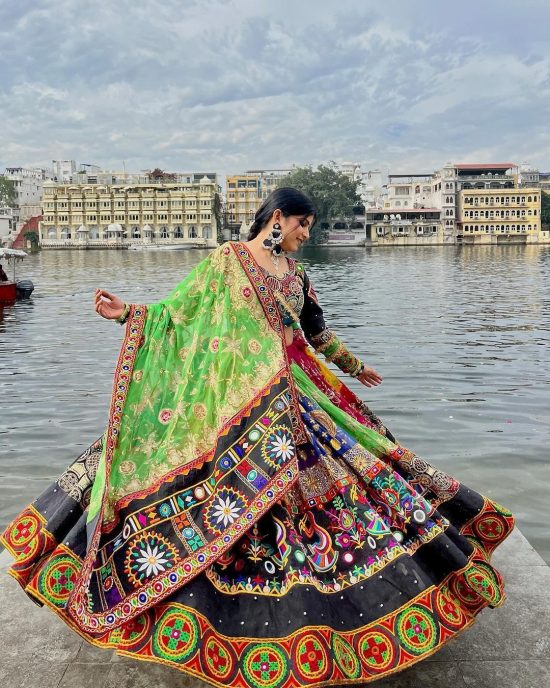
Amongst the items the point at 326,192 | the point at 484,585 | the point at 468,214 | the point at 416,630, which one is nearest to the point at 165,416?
the point at 416,630

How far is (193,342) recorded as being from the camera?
3.14 meters

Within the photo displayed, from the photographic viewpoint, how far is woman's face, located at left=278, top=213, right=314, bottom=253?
345cm

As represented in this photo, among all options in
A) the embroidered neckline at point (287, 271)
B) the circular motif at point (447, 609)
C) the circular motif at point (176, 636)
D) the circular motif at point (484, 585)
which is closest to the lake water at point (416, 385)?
the circular motif at point (484, 585)

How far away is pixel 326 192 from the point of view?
92.1m

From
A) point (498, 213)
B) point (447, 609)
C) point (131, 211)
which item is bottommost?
point (447, 609)

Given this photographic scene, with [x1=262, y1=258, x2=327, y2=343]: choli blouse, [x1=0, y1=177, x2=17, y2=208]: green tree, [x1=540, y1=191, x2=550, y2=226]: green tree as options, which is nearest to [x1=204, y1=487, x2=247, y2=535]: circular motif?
[x1=262, y1=258, x2=327, y2=343]: choli blouse

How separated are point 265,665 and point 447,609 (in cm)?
73

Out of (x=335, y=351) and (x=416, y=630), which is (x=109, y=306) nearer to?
(x=335, y=351)

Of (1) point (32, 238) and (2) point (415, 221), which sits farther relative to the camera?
(1) point (32, 238)

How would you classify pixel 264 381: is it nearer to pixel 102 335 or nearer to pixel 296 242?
pixel 296 242

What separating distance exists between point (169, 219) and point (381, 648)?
106419mm

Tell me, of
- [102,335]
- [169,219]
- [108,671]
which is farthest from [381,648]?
[169,219]

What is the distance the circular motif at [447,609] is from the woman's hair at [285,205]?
1.75 m

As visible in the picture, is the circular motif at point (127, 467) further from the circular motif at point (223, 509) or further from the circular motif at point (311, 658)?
the circular motif at point (311, 658)
